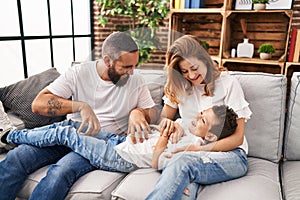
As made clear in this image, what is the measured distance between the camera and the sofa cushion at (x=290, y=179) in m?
1.21

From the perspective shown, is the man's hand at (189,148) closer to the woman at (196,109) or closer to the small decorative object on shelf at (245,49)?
the woman at (196,109)

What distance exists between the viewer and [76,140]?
4.10 ft

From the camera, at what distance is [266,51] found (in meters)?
2.71

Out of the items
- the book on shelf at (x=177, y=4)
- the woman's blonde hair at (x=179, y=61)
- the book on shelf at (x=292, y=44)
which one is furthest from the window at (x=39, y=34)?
the book on shelf at (x=292, y=44)

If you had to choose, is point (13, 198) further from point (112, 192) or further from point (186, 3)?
point (186, 3)

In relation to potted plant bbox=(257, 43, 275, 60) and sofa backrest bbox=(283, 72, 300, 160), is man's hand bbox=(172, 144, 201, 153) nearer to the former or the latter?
sofa backrest bbox=(283, 72, 300, 160)

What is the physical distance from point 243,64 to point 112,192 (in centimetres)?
227

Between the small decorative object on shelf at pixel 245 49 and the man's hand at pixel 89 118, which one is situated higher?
the small decorative object on shelf at pixel 245 49

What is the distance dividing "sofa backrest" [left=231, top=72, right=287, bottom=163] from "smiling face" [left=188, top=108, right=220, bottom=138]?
675 millimetres

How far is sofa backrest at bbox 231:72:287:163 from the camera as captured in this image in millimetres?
1476

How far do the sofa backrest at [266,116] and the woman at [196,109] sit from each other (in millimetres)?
165

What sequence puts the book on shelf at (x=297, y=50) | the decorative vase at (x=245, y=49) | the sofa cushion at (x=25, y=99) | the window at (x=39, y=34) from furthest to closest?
1. the decorative vase at (x=245, y=49)
2. the book on shelf at (x=297, y=50)
3. the window at (x=39, y=34)
4. the sofa cushion at (x=25, y=99)

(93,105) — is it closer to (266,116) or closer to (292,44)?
(266,116)

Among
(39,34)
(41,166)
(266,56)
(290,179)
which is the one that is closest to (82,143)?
(41,166)
